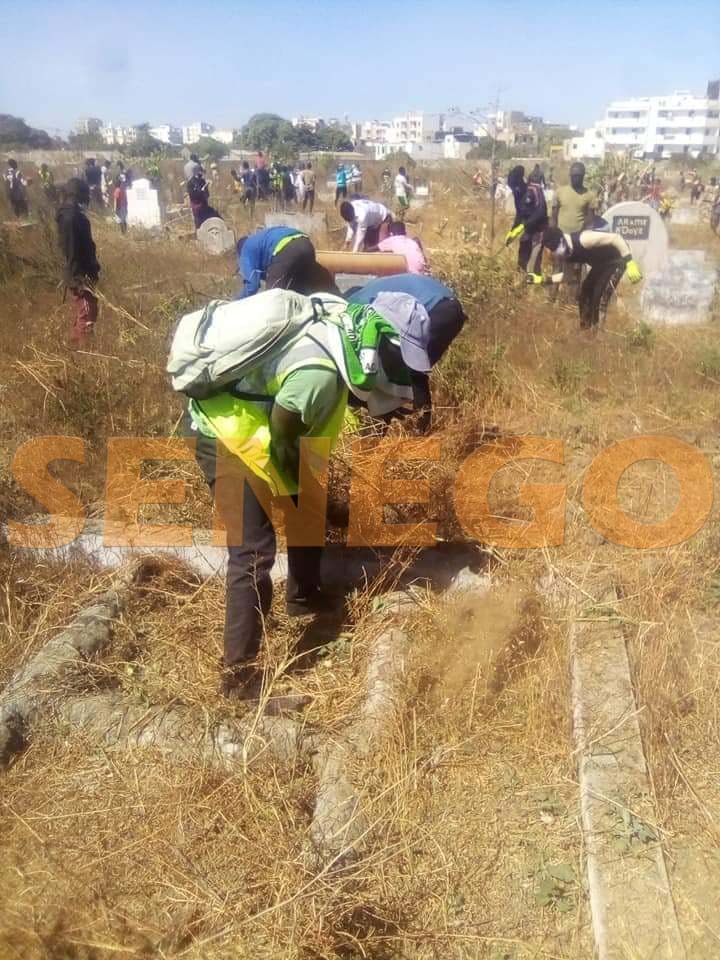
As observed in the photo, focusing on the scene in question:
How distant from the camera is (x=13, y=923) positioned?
198cm

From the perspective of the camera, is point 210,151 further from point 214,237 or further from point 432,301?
point 432,301

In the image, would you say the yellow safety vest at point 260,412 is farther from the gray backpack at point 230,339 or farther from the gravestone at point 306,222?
the gravestone at point 306,222

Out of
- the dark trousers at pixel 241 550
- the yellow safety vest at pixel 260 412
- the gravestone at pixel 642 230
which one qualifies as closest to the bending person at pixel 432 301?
the yellow safety vest at pixel 260 412

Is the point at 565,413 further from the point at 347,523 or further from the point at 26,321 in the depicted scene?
the point at 26,321

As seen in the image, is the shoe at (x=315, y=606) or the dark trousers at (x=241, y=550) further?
the shoe at (x=315, y=606)

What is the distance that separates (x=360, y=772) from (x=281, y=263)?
9.17 ft

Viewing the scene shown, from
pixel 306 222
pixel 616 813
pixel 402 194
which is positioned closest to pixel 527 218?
pixel 306 222

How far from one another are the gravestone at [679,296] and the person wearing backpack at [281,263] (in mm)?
4836

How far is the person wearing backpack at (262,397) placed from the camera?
8.00 ft

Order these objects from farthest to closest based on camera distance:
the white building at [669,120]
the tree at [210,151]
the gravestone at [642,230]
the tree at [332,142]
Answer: the white building at [669,120] → the tree at [332,142] → the tree at [210,151] → the gravestone at [642,230]

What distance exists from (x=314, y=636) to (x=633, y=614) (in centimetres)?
A: 128

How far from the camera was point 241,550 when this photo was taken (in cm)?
277

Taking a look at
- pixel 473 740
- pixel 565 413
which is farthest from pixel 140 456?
pixel 565 413

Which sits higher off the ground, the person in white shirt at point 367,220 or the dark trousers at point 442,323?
the person in white shirt at point 367,220
